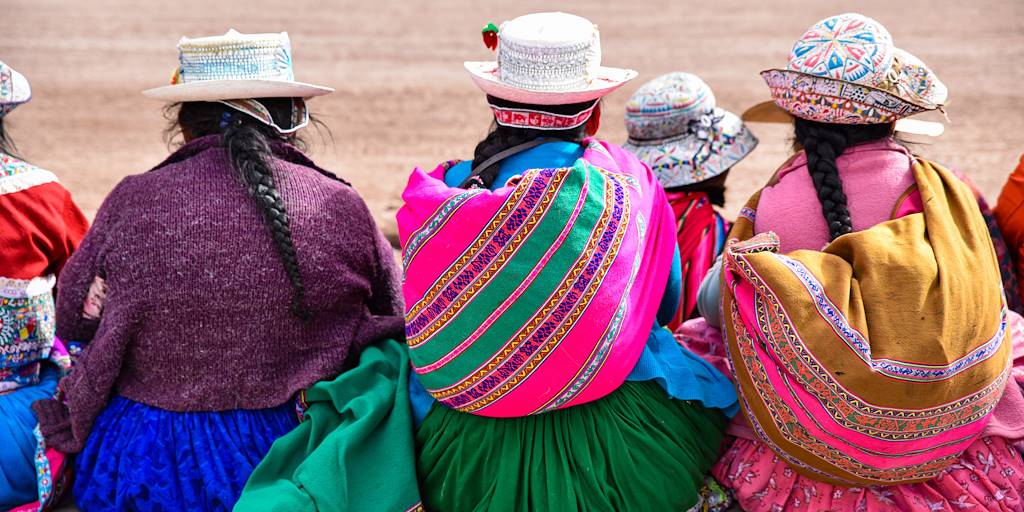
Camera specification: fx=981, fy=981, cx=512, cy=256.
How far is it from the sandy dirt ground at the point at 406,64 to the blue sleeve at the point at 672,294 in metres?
3.52

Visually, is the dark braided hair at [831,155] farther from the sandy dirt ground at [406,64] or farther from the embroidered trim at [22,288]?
the sandy dirt ground at [406,64]

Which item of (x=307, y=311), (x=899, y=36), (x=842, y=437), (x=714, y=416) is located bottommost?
(x=899, y=36)

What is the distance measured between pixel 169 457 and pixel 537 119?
1406 millimetres

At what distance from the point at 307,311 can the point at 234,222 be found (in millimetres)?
321

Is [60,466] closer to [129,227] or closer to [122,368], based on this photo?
[122,368]

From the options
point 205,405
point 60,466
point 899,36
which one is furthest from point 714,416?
point 899,36

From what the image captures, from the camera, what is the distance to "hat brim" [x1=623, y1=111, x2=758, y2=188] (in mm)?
3811

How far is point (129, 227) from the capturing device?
2.73 metres

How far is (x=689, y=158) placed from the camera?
151 inches

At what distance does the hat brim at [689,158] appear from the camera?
381 cm

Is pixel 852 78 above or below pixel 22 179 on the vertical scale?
above

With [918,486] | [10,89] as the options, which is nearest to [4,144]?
[10,89]

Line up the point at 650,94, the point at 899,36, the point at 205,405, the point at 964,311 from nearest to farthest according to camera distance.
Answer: the point at 964,311, the point at 205,405, the point at 650,94, the point at 899,36

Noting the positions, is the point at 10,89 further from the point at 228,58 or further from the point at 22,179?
the point at 228,58
